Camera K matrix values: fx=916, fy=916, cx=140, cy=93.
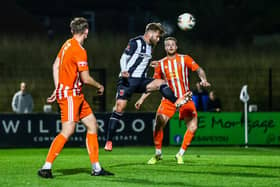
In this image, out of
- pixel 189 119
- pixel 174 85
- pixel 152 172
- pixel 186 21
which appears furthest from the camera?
pixel 186 21

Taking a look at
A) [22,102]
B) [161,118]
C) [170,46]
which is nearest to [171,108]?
[161,118]

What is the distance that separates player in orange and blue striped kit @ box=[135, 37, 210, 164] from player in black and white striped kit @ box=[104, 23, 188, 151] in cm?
104

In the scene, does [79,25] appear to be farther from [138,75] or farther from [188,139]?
[188,139]

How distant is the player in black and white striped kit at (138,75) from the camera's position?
15328 millimetres

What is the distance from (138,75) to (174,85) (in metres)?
1.78

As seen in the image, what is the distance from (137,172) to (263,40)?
1710 inches

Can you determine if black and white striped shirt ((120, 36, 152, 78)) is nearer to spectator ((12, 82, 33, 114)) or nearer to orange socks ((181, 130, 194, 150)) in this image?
orange socks ((181, 130, 194, 150))

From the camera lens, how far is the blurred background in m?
33.0

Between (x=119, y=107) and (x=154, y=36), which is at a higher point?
(x=154, y=36)

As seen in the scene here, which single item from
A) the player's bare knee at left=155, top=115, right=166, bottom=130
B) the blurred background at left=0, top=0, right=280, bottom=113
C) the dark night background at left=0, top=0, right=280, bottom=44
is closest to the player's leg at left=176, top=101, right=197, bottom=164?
the player's bare knee at left=155, top=115, right=166, bottom=130

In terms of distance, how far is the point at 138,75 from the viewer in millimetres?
15438

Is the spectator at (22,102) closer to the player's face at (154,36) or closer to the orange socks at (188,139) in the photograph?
the orange socks at (188,139)

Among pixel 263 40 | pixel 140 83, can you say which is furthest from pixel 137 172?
pixel 263 40

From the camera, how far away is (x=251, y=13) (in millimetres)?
58219
